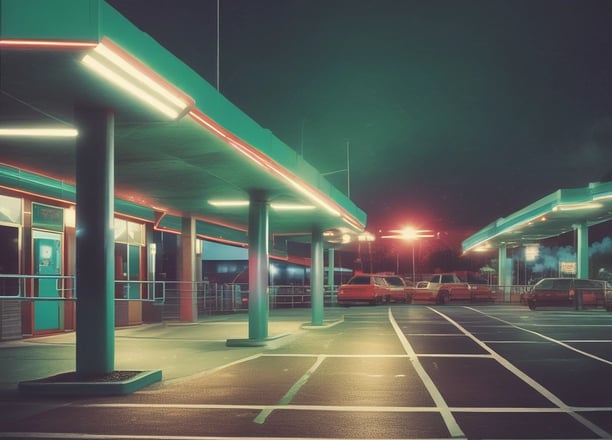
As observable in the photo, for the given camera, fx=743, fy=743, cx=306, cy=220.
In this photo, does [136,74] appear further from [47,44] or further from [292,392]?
[292,392]

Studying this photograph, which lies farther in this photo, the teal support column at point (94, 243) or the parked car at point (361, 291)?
the parked car at point (361, 291)

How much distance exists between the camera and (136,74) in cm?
907

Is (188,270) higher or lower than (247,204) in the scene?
lower

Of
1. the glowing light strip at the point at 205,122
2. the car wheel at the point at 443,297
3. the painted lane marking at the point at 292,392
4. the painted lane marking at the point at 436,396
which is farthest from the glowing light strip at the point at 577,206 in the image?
the glowing light strip at the point at 205,122

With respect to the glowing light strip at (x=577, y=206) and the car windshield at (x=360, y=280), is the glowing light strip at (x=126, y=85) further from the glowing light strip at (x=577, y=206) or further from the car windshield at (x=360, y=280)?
the car windshield at (x=360, y=280)

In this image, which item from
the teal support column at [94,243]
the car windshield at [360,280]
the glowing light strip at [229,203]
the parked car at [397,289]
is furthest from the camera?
the parked car at [397,289]

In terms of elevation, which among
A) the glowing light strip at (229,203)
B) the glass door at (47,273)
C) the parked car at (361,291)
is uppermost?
the glowing light strip at (229,203)

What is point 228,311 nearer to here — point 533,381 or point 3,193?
point 3,193

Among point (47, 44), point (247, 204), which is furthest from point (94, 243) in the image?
point (247, 204)

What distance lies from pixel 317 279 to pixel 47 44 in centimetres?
1908

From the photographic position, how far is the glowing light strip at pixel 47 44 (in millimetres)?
7941

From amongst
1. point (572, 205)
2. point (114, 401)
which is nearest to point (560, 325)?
point (572, 205)

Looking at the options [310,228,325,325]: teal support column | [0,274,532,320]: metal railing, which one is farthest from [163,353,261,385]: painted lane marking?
[310,228,325,325]: teal support column

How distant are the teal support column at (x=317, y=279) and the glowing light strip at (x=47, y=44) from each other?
700 inches
